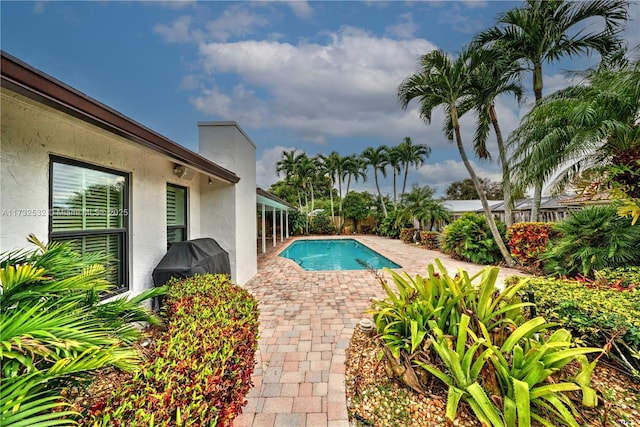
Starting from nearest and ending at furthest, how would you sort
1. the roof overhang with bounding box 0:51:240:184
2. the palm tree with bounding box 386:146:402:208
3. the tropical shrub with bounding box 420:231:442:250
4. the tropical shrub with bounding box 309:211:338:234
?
the roof overhang with bounding box 0:51:240:184 < the tropical shrub with bounding box 420:231:442:250 < the palm tree with bounding box 386:146:402:208 < the tropical shrub with bounding box 309:211:338:234

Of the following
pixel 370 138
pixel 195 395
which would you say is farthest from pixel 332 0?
pixel 370 138

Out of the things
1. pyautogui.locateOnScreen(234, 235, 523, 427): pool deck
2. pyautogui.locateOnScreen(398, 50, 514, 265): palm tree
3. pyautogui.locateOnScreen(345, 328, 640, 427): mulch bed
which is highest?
pyautogui.locateOnScreen(398, 50, 514, 265): palm tree

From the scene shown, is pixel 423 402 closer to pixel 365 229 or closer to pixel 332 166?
pixel 365 229

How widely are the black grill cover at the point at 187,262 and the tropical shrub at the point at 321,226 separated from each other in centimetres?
2085

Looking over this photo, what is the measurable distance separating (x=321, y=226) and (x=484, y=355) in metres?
24.3

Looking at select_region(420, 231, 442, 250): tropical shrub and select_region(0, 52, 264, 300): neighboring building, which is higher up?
select_region(0, 52, 264, 300): neighboring building

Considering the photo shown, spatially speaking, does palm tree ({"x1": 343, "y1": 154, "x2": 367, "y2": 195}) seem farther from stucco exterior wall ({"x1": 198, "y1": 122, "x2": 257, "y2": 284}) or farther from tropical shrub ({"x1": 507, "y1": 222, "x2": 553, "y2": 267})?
stucco exterior wall ({"x1": 198, "y1": 122, "x2": 257, "y2": 284})

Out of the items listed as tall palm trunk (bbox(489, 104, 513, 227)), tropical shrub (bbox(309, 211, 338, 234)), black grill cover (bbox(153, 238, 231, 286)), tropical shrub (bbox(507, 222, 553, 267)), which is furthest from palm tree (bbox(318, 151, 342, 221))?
black grill cover (bbox(153, 238, 231, 286))

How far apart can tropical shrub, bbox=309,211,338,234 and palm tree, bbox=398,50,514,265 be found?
17020 millimetres

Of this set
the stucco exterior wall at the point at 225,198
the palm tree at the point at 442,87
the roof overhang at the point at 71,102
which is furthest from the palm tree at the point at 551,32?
the roof overhang at the point at 71,102

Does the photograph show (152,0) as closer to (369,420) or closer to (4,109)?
(4,109)

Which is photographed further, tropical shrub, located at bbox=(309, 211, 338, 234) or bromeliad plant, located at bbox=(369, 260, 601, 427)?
tropical shrub, located at bbox=(309, 211, 338, 234)

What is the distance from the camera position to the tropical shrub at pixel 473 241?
34.2ft

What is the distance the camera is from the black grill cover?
429cm
